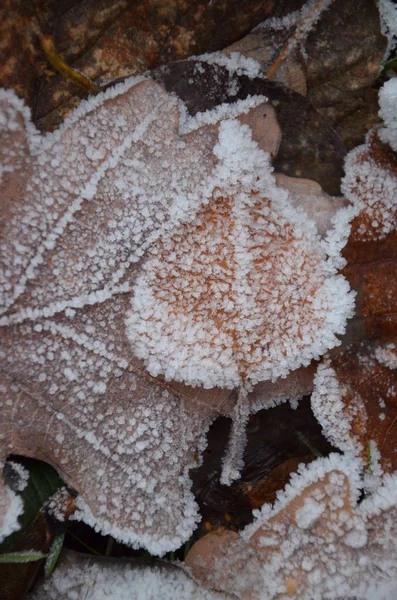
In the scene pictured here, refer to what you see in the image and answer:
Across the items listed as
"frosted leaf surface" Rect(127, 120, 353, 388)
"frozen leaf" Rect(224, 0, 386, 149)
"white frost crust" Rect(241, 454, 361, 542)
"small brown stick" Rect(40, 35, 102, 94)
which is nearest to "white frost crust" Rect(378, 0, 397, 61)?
"frozen leaf" Rect(224, 0, 386, 149)

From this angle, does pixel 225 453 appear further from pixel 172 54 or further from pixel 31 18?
pixel 31 18

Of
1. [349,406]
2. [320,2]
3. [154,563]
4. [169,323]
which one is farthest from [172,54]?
[154,563]

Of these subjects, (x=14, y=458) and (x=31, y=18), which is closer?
(x=31, y=18)

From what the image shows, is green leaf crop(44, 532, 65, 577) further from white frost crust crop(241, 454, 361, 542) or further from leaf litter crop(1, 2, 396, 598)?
white frost crust crop(241, 454, 361, 542)

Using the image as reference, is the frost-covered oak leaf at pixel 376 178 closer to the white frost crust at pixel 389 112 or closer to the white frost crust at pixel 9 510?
the white frost crust at pixel 389 112

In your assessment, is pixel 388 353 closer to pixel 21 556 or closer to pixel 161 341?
pixel 161 341

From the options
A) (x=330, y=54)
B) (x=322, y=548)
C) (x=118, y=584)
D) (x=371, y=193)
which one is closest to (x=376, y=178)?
(x=371, y=193)
